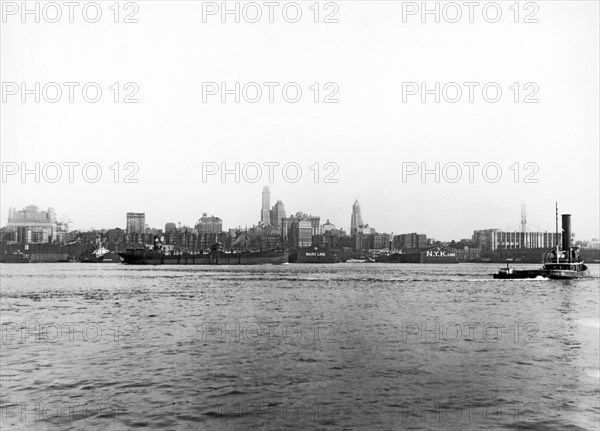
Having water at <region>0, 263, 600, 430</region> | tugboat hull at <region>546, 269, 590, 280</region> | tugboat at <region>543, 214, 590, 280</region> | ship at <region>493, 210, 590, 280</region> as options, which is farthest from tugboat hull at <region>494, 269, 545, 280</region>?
water at <region>0, 263, 600, 430</region>

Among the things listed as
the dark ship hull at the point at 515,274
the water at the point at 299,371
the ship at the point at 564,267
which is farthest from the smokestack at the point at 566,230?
the water at the point at 299,371

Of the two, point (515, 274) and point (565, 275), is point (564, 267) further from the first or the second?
point (515, 274)

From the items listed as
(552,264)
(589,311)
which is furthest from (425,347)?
(552,264)

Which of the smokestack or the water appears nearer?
the water

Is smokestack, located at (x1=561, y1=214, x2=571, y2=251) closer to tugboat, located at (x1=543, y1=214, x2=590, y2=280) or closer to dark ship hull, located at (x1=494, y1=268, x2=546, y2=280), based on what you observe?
tugboat, located at (x1=543, y1=214, x2=590, y2=280)

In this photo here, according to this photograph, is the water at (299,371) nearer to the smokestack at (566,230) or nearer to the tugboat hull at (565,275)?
the tugboat hull at (565,275)

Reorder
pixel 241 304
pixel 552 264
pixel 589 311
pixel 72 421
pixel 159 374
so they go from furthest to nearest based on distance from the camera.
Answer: pixel 552 264 → pixel 241 304 → pixel 589 311 → pixel 159 374 → pixel 72 421

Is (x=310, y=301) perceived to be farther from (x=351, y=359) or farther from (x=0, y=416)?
(x=0, y=416)

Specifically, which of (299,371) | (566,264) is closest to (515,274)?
(566,264)
